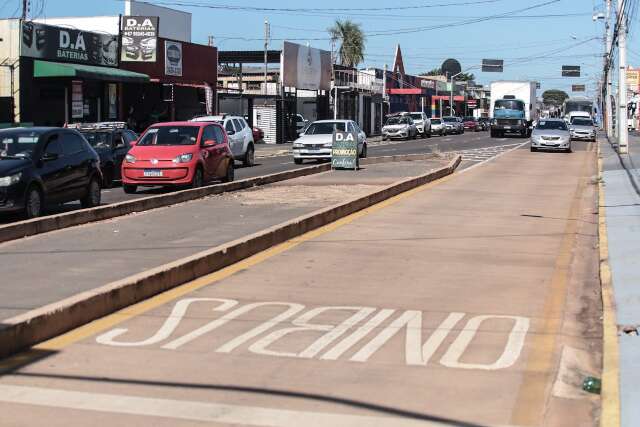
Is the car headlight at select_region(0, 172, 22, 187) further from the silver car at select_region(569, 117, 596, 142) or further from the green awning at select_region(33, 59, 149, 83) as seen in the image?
the silver car at select_region(569, 117, 596, 142)

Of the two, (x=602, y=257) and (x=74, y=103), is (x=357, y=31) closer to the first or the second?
(x=74, y=103)

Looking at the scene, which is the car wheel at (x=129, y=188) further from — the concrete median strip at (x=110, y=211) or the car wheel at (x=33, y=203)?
the car wheel at (x=33, y=203)

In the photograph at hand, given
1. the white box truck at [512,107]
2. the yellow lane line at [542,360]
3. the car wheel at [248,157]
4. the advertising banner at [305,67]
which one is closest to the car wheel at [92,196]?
the yellow lane line at [542,360]

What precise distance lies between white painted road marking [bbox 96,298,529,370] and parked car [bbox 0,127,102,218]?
709 centimetres

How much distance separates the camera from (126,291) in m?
9.20

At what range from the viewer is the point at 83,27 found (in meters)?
49.3

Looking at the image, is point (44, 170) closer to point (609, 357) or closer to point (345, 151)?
point (609, 357)

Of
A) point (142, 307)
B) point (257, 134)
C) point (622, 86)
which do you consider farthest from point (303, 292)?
point (257, 134)

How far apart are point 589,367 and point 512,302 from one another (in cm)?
243

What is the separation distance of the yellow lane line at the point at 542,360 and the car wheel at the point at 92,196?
9213mm

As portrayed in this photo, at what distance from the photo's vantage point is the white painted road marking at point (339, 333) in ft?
25.0

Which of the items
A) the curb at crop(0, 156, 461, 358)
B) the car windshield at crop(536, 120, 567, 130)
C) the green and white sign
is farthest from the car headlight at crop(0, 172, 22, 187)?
the car windshield at crop(536, 120, 567, 130)

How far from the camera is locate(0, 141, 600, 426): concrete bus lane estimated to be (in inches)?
244

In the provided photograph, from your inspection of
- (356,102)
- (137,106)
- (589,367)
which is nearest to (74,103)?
(137,106)
